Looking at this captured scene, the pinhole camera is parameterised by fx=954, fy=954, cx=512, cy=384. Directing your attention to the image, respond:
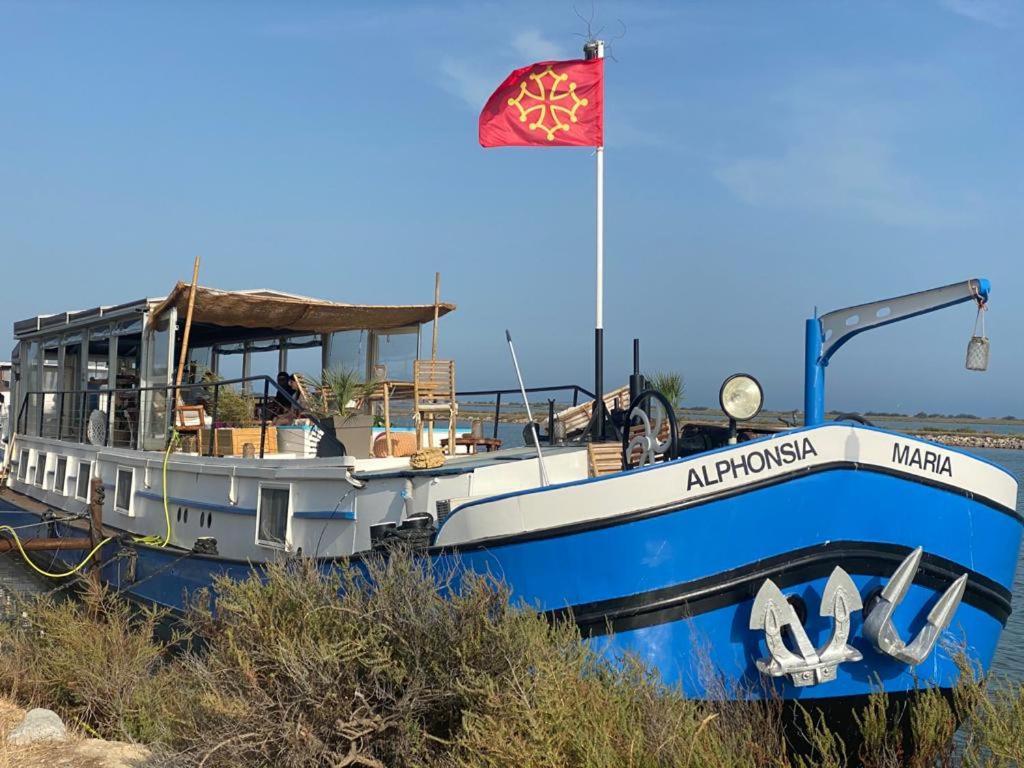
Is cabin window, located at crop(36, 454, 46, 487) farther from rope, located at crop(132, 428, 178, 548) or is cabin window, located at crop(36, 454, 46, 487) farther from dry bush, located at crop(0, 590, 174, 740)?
dry bush, located at crop(0, 590, 174, 740)

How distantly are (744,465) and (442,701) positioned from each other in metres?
2.47

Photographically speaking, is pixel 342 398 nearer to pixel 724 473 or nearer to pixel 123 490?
pixel 123 490

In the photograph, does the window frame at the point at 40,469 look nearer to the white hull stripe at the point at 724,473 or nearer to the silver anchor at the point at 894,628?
the white hull stripe at the point at 724,473

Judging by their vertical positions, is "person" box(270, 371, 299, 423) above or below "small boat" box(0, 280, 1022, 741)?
above

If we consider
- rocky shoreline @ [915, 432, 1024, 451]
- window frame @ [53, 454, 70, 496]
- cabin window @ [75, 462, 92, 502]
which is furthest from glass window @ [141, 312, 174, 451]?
rocky shoreline @ [915, 432, 1024, 451]

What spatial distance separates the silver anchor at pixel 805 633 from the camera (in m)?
5.97

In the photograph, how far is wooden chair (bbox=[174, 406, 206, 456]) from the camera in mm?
11375

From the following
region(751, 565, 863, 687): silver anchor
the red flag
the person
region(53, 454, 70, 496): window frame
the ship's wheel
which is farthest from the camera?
region(53, 454, 70, 496): window frame

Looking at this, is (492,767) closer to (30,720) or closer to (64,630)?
(30,720)

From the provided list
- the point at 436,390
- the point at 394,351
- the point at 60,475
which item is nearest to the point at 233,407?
the point at 394,351

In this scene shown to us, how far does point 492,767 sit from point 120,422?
10835mm

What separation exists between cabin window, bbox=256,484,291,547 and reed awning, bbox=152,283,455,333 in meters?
3.23

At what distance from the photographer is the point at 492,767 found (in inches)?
170

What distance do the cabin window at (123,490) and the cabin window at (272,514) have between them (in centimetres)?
389
